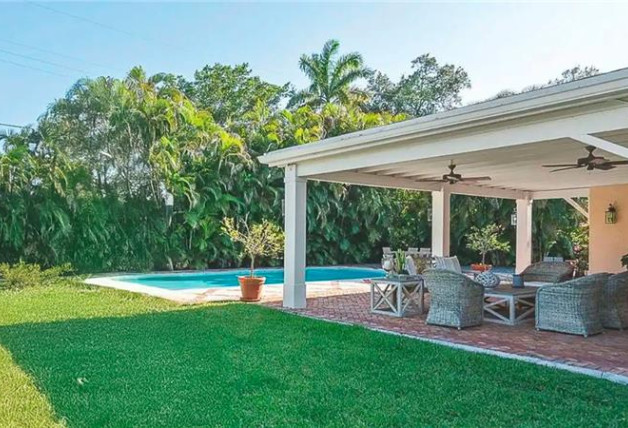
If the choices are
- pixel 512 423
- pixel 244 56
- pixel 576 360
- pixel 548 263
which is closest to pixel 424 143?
pixel 576 360

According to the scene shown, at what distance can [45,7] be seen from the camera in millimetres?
14359

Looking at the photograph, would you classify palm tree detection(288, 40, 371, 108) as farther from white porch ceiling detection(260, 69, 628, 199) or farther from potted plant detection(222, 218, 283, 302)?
potted plant detection(222, 218, 283, 302)

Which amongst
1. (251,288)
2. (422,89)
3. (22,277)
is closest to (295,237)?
(251,288)

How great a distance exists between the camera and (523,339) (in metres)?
6.75

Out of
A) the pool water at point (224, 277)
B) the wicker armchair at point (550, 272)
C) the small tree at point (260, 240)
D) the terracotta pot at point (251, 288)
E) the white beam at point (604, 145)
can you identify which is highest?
the white beam at point (604, 145)

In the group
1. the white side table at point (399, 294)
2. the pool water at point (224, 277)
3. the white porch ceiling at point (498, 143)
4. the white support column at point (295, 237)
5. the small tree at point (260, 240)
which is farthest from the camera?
the pool water at point (224, 277)

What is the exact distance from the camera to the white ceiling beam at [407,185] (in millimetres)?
9875

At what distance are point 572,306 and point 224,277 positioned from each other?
11200mm

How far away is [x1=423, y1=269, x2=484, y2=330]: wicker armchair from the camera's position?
7.34 metres

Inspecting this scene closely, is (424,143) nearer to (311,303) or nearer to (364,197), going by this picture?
(311,303)

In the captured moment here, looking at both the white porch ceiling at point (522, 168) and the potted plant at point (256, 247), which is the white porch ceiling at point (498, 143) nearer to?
the white porch ceiling at point (522, 168)

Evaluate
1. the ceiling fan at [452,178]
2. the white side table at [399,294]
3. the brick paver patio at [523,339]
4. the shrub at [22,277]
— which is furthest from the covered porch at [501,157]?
the shrub at [22,277]

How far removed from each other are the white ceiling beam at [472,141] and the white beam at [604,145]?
0.19ft

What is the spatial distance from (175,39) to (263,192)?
7.02m
